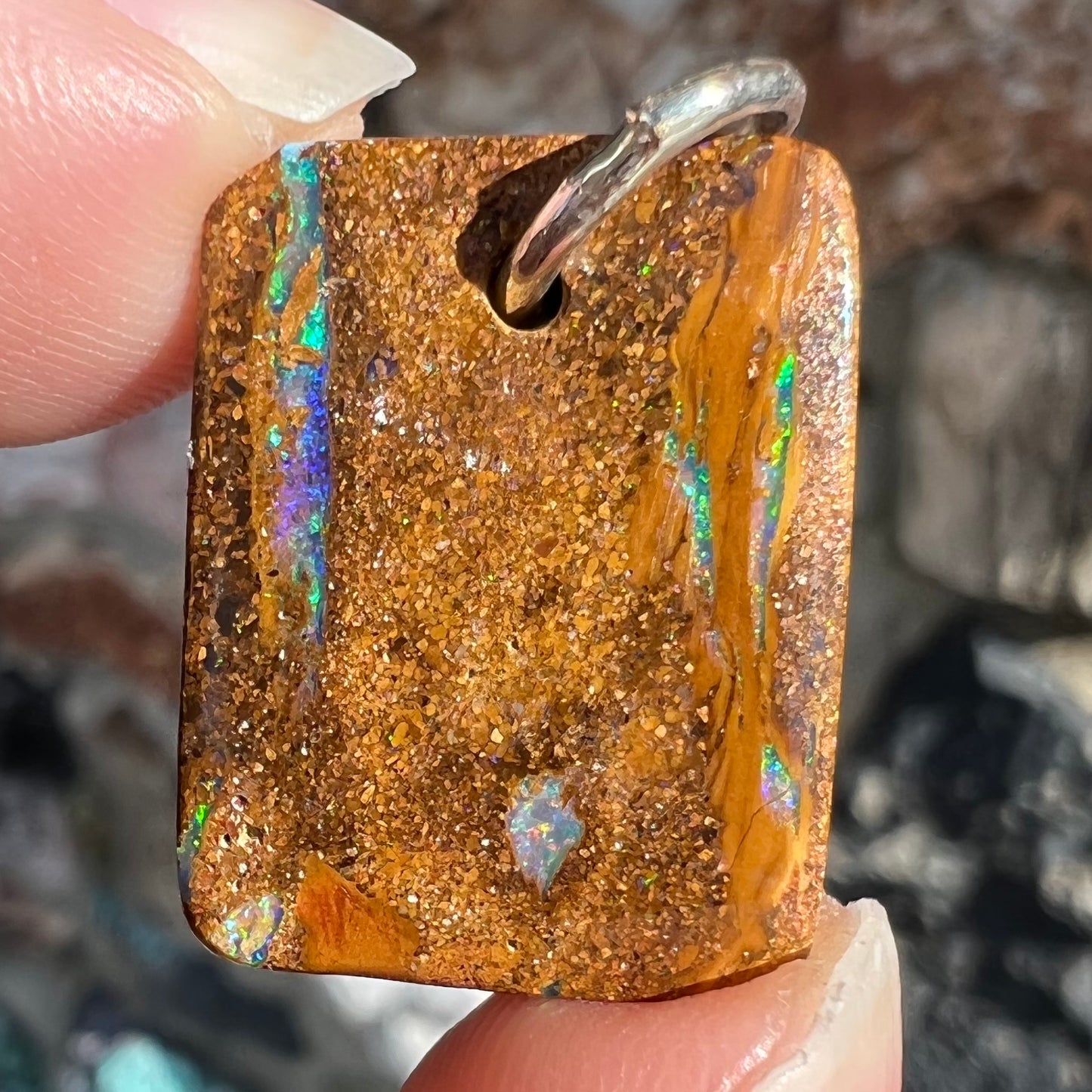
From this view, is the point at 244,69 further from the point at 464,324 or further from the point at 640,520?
the point at 640,520

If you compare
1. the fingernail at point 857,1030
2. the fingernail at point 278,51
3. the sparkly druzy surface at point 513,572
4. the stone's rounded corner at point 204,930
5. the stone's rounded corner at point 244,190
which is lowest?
the fingernail at point 857,1030

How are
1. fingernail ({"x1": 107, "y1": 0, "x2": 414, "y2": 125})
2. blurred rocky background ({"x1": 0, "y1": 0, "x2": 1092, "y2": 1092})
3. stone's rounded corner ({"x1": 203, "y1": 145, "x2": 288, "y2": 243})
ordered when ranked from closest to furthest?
stone's rounded corner ({"x1": 203, "y1": 145, "x2": 288, "y2": 243}), fingernail ({"x1": 107, "y1": 0, "x2": 414, "y2": 125}), blurred rocky background ({"x1": 0, "y1": 0, "x2": 1092, "y2": 1092})

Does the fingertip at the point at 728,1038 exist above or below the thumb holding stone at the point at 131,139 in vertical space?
below

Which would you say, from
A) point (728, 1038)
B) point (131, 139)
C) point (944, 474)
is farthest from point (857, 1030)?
point (131, 139)

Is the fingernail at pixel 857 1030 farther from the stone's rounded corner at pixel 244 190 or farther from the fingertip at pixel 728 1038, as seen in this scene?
the stone's rounded corner at pixel 244 190

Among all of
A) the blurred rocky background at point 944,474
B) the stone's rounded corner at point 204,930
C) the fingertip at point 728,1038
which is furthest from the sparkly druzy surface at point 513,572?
the blurred rocky background at point 944,474

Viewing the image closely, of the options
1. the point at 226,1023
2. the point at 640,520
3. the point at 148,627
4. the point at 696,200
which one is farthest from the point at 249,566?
the point at 226,1023

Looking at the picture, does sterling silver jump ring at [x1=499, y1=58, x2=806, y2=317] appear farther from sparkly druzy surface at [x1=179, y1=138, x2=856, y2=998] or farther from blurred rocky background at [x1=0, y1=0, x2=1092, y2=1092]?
blurred rocky background at [x1=0, y1=0, x2=1092, y2=1092]

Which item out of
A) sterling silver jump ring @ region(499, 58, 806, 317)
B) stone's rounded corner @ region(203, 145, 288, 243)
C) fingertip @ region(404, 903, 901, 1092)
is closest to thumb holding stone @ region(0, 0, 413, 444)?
stone's rounded corner @ region(203, 145, 288, 243)
